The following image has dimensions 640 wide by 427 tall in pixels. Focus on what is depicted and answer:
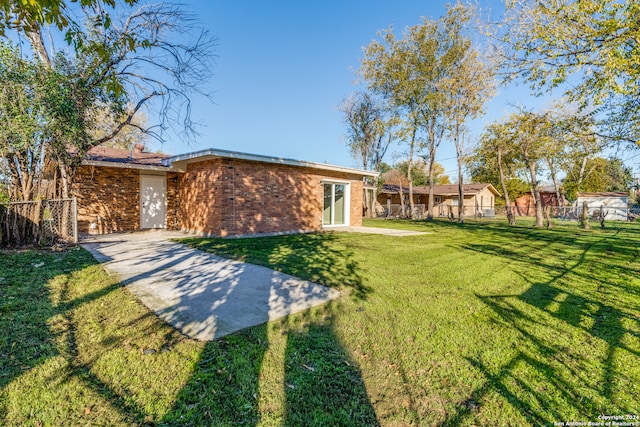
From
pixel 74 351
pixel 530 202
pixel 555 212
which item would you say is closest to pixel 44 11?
pixel 74 351

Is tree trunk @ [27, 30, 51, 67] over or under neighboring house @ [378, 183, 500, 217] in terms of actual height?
over

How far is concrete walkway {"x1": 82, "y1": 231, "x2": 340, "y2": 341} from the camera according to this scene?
321 centimetres

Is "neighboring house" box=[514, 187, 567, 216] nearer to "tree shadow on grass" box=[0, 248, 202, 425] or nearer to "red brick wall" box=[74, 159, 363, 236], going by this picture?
"red brick wall" box=[74, 159, 363, 236]

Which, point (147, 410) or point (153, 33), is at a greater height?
point (153, 33)

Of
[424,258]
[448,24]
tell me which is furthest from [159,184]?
[448,24]

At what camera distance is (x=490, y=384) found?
7.39 feet

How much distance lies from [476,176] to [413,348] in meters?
41.4

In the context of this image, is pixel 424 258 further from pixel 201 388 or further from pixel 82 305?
pixel 82 305

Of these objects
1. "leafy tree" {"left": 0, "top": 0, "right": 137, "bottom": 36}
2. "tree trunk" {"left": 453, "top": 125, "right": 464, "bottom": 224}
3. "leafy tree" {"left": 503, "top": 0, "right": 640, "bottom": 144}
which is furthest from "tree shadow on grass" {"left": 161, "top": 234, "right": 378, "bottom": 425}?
"tree trunk" {"left": 453, "top": 125, "right": 464, "bottom": 224}

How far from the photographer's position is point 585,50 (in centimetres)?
525

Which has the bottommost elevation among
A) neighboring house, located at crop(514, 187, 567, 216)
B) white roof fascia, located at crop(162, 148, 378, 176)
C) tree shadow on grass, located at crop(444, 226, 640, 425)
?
tree shadow on grass, located at crop(444, 226, 640, 425)

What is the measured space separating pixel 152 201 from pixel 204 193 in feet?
9.85

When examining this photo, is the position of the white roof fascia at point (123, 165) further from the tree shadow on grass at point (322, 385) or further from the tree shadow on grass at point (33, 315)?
the tree shadow on grass at point (322, 385)

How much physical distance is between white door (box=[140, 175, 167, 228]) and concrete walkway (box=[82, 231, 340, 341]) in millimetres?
5053
